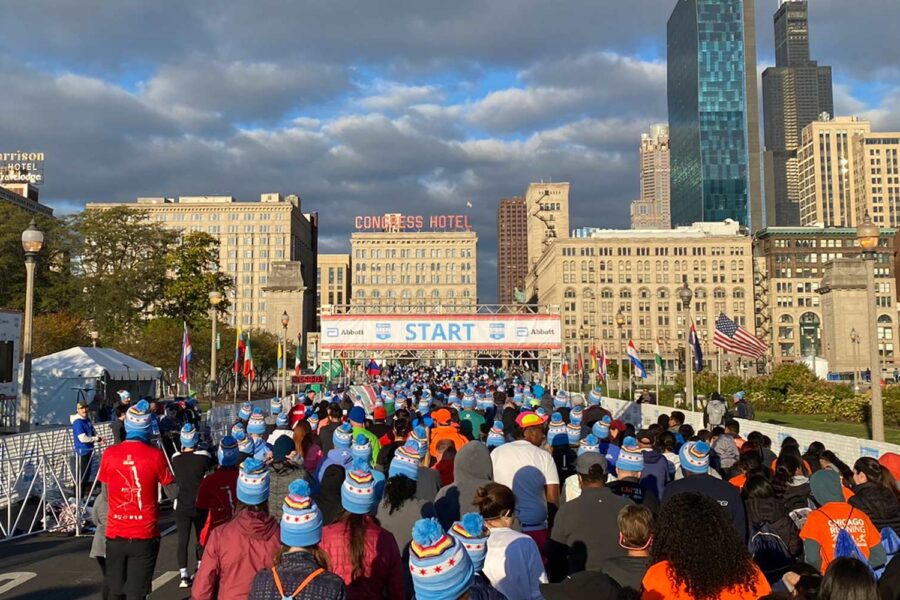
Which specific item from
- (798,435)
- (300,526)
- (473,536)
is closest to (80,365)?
(798,435)

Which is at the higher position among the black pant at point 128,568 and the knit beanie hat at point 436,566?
the knit beanie hat at point 436,566

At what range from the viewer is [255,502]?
18.6ft

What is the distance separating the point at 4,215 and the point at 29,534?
5854 cm

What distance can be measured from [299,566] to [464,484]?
3432 mm

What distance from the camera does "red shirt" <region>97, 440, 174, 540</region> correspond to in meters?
7.10

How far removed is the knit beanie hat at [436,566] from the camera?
3.67 meters

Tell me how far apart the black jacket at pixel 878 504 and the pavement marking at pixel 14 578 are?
9283mm

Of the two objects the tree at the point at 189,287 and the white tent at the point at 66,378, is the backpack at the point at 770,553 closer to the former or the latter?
the white tent at the point at 66,378

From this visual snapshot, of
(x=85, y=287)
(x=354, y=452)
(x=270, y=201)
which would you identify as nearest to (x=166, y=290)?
(x=85, y=287)

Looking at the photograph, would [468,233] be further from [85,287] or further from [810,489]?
[810,489]

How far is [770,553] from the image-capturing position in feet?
20.3

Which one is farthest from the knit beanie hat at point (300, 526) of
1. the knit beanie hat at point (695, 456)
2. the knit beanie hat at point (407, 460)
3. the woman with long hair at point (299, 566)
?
the knit beanie hat at point (695, 456)

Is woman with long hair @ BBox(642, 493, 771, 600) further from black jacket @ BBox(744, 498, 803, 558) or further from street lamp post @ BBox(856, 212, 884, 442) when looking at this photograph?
street lamp post @ BBox(856, 212, 884, 442)

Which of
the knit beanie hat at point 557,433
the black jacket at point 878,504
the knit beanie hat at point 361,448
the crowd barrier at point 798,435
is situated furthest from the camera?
the crowd barrier at point 798,435
